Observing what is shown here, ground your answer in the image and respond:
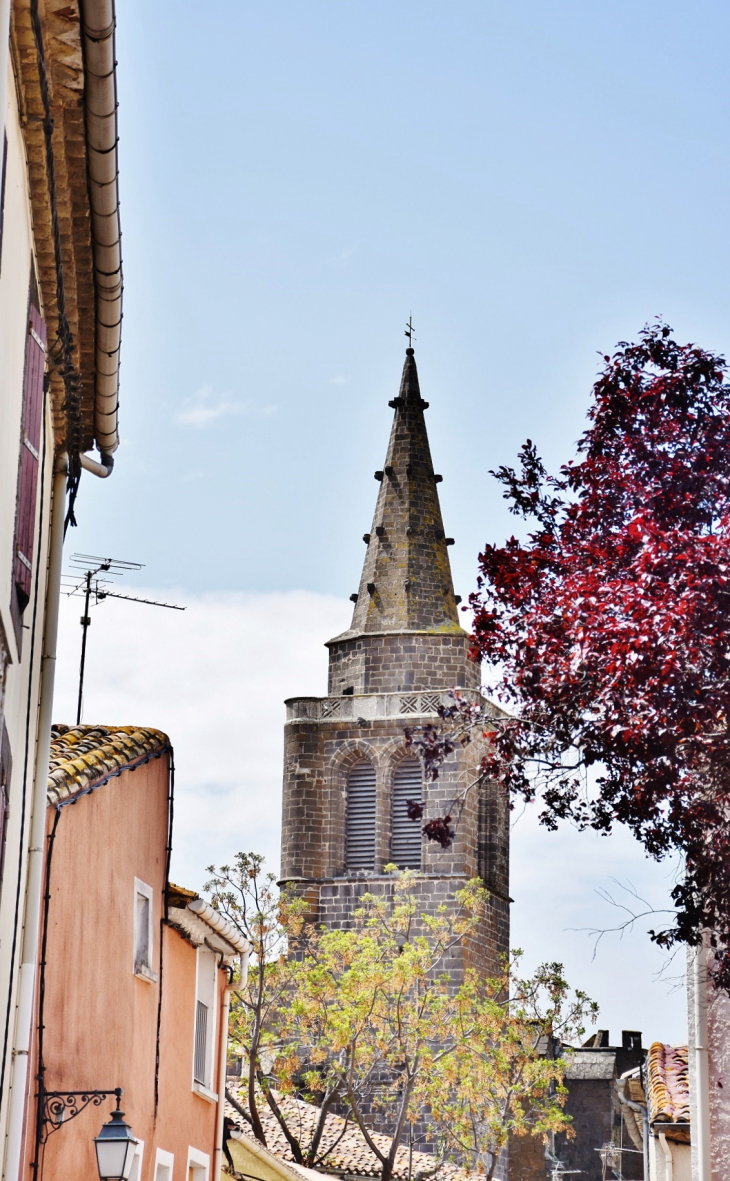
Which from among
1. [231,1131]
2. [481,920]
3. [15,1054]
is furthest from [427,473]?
[15,1054]

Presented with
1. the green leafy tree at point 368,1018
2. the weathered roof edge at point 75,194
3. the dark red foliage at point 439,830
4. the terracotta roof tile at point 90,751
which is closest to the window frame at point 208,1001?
the terracotta roof tile at point 90,751

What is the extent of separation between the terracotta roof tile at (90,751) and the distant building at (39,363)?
193cm

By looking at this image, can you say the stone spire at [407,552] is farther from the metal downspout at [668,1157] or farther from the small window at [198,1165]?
the metal downspout at [668,1157]

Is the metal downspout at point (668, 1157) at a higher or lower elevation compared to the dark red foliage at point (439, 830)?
lower

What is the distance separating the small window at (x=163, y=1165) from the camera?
1686 centimetres

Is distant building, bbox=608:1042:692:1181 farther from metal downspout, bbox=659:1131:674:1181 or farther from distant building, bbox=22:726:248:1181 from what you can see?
→ distant building, bbox=22:726:248:1181

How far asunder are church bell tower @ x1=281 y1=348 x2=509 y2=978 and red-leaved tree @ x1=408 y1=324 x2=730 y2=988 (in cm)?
4485

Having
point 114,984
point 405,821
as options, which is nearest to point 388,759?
point 405,821

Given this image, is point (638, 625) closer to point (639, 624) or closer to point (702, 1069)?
point (639, 624)

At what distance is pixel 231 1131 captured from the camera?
24.3 m

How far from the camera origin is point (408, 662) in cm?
5725

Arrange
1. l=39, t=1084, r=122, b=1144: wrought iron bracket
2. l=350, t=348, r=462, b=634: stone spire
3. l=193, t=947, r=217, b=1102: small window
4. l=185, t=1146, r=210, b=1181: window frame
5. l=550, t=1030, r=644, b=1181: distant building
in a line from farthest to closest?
1. l=550, t=1030, r=644, b=1181: distant building
2. l=350, t=348, r=462, b=634: stone spire
3. l=193, t=947, r=217, b=1102: small window
4. l=185, t=1146, r=210, b=1181: window frame
5. l=39, t=1084, r=122, b=1144: wrought iron bracket

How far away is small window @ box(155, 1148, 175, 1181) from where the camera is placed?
1686 centimetres

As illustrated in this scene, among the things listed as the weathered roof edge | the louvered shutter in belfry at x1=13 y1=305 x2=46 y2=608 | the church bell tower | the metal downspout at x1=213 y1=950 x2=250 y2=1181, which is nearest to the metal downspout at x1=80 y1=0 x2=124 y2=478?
the weathered roof edge
